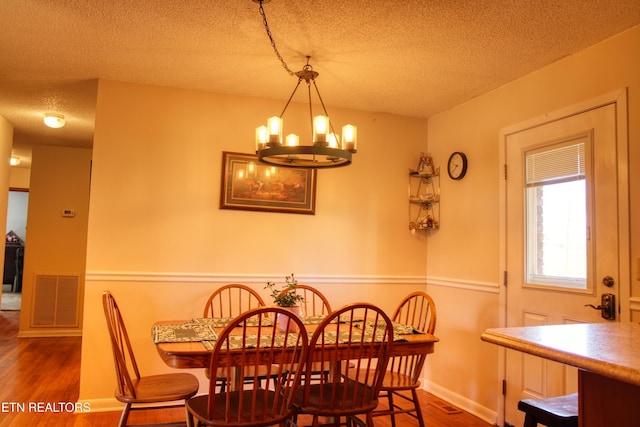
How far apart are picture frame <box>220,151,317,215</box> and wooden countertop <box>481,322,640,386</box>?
2498mm

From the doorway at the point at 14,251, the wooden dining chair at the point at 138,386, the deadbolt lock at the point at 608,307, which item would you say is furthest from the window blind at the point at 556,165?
the doorway at the point at 14,251

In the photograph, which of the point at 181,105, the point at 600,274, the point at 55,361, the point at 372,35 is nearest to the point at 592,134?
the point at 600,274

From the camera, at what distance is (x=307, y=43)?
269cm

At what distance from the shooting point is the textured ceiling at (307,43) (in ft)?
7.56

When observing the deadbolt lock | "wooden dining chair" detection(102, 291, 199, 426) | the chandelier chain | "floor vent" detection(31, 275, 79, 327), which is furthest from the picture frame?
"floor vent" detection(31, 275, 79, 327)

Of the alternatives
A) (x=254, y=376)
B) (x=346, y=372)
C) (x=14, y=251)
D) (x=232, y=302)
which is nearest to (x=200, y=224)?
(x=232, y=302)

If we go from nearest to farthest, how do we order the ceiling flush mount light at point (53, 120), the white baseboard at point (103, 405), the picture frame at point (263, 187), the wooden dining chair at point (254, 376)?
1. the wooden dining chair at point (254, 376)
2. the white baseboard at point (103, 405)
3. the picture frame at point (263, 187)
4. the ceiling flush mount light at point (53, 120)

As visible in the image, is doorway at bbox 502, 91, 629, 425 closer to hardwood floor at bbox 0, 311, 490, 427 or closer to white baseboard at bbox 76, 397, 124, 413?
hardwood floor at bbox 0, 311, 490, 427

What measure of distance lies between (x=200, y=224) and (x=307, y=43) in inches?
Result: 62.5

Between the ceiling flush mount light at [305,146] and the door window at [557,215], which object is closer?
the ceiling flush mount light at [305,146]

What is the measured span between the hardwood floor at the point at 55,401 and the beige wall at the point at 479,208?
0.26 meters

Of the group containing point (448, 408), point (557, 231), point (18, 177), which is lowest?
point (448, 408)

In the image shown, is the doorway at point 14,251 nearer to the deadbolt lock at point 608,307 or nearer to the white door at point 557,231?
the white door at point 557,231

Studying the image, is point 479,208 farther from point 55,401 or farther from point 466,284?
point 55,401
